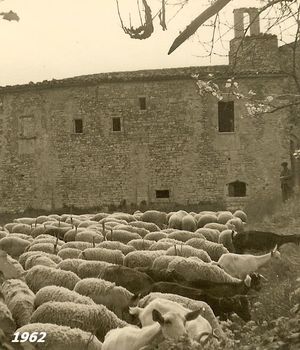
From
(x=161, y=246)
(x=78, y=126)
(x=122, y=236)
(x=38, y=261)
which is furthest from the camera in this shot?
(x=78, y=126)

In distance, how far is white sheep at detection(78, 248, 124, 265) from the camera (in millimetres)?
11219

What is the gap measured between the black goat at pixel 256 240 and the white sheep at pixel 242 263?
1.72m

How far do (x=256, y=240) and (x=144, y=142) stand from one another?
1533 centimetres

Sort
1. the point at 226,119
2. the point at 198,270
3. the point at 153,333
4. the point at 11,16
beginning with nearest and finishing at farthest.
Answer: the point at 11,16 → the point at 153,333 → the point at 198,270 → the point at 226,119

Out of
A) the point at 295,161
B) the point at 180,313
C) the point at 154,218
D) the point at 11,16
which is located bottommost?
the point at 154,218

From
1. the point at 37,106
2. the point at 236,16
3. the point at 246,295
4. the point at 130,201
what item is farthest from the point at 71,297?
the point at 236,16

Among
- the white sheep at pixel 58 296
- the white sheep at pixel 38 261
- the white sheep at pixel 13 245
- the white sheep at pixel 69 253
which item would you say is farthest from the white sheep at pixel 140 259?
the white sheep at pixel 13 245

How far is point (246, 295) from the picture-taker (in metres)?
8.62

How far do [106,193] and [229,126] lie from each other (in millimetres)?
5584

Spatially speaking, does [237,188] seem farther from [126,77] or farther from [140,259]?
[140,259]

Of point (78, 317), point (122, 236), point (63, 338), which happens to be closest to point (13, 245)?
point (122, 236)

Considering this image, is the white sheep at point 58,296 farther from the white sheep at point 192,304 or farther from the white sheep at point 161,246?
the white sheep at point 161,246

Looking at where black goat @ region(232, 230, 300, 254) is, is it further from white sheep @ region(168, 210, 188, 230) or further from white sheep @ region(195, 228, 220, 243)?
white sheep @ region(168, 210, 188, 230)

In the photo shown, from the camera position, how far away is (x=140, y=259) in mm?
10984
